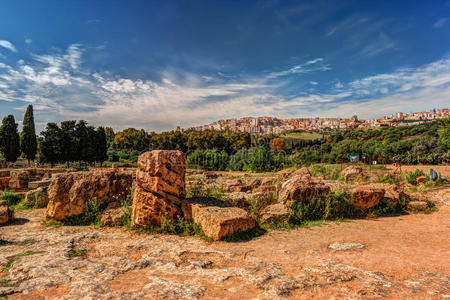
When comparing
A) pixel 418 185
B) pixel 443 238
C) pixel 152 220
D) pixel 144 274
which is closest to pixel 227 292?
pixel 144 274

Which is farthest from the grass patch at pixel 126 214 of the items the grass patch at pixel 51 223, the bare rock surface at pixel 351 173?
the bare rock surface at pixel 351 173

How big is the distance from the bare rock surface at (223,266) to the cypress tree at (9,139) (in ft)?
92.3

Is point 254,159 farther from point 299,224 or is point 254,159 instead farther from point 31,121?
point 31,121

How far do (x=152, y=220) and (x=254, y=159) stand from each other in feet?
65.5

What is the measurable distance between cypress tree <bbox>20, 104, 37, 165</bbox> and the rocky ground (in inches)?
1149

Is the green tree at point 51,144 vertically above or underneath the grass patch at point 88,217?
above

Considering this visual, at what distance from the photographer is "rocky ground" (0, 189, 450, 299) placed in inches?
106

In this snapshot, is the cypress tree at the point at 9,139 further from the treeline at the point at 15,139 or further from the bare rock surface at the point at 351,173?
the bare rock surface at the point at 351,173

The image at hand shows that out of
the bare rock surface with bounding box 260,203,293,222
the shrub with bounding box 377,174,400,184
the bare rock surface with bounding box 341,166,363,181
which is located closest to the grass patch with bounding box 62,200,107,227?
the bare rock surface with bounding box 260,203,293,222

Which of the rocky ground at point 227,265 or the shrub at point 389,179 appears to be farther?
the shrub at point 389,179

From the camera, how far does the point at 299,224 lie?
5.94m

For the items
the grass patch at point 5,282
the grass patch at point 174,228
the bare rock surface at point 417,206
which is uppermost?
the grass patch at point 5,282

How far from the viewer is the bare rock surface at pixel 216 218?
469 centimetres

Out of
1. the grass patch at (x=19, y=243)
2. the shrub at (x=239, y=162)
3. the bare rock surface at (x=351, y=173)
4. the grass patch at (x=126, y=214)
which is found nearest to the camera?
the grass patch at (x=19, y=243)
